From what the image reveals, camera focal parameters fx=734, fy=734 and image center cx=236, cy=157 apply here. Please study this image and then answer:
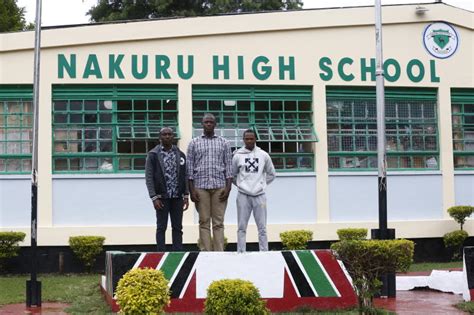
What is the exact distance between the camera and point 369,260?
7.36 metres

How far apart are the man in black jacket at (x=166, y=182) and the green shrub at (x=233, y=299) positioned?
8.24ft

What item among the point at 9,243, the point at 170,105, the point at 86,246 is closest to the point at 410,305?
the point at 86,246

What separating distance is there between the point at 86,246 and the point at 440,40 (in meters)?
8.55

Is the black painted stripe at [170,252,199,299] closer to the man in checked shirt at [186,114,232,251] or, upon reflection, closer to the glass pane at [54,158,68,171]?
the man in checked shirt at [186,114,232,251]

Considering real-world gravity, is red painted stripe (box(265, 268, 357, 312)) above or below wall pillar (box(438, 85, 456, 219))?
below

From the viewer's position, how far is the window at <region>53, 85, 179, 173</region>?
14328 mm

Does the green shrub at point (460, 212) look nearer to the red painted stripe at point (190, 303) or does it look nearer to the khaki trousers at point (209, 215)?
the khaki trousers at point (209, 215)

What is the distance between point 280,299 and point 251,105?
689 centimetres

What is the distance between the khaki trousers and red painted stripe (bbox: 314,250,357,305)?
133 cm

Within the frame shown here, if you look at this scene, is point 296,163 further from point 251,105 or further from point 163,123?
point 163,123

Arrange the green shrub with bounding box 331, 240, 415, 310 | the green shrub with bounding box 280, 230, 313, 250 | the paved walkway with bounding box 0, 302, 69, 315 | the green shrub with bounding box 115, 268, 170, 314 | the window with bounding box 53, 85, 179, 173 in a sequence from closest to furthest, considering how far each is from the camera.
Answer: the green shrub with bounding box 115, 268, 170, 314 < the green shrub with bounding box 331, 240, 415, 310 < the paved walkway with bounding box 0, 302, 69, 315 < the green shrub with bounding box 280, 230, 313, 250 < the window with bounding box 53, 85, 179, 173

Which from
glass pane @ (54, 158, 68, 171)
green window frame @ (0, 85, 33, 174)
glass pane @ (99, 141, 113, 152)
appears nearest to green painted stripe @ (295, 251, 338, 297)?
glass pane @ (99, 141, 113, 152)

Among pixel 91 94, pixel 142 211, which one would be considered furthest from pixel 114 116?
pixel 142 211

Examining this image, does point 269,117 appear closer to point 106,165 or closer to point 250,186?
point 106,165
